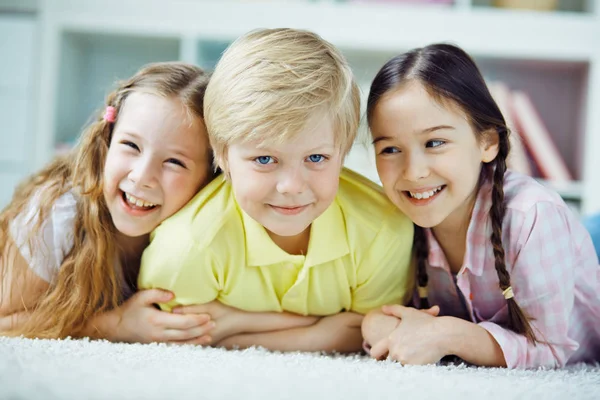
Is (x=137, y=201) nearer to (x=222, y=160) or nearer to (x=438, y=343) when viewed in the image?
(x=222, y=160)

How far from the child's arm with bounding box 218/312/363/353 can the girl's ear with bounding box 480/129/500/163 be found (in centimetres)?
36

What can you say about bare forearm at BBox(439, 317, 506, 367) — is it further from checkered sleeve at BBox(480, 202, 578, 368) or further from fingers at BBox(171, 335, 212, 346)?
fingers at BBox(171, 335, 212, 346)

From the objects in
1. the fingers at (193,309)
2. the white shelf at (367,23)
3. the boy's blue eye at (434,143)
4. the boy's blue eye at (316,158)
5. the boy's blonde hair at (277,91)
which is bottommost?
the fingers at (193,309)

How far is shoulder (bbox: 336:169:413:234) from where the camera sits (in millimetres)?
1086

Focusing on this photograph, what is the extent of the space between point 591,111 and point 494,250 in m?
1.30

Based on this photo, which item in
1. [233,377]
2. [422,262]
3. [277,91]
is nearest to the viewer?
[233,377]

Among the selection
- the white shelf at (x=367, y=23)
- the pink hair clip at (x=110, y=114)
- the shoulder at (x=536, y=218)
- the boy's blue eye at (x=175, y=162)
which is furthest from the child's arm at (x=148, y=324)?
the white shelf at (x=367, y=23)

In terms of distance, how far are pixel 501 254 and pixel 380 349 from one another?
250mm

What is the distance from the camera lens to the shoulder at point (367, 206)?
109cm

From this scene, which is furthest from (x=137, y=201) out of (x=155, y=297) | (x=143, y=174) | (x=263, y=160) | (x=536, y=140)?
(x=536, y=140)

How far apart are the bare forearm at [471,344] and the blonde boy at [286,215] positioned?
0.16 metres

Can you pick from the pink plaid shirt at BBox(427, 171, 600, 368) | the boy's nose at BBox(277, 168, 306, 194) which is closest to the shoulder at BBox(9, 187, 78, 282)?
the boy's nose at BBox(277, 168, 306, 194)

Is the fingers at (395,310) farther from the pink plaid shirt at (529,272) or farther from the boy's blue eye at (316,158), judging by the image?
the boy's blue eye at (316,158)

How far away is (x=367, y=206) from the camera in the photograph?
1.11 m
